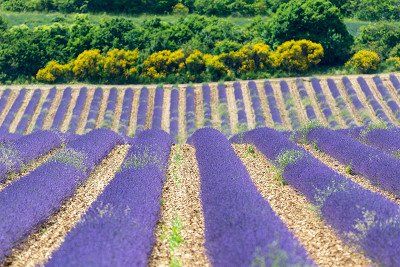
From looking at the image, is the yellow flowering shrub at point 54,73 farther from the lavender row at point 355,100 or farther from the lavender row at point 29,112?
the lavender row at point 355,100

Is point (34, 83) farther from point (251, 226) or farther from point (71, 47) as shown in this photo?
point (251, 226)

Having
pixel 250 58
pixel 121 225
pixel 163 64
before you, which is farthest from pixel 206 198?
pixel 250 58

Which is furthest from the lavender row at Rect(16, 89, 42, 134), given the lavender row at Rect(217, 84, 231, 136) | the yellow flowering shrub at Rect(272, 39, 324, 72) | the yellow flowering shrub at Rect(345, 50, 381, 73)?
the yellow flowering shrub at Rect(345, 50, 381, 73)

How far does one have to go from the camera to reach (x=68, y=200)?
1477 centimetres

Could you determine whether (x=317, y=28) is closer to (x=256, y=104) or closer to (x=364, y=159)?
(x=256, y=104)

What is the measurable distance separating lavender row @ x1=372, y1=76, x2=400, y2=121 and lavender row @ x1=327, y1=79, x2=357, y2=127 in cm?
205

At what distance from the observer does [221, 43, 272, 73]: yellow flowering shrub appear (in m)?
40.4

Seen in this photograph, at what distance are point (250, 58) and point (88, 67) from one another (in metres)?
9.34

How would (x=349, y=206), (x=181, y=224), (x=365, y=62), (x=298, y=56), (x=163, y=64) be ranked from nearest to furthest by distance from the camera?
1. (x=349, y=206)
2. (x=181, y=224)
3. (x=365, y=62)
4. (x=298, y=56)
5. (x=163, y=64)

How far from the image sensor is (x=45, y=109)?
3612cm

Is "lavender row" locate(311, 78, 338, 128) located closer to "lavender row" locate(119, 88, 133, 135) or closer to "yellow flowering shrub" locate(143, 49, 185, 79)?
"yellow flowering shrub" locate(143, 49, 185, 79)

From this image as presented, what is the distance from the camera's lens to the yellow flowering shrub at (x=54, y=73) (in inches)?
1597

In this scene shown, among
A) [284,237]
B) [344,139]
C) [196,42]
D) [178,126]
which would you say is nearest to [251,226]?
[284,237]

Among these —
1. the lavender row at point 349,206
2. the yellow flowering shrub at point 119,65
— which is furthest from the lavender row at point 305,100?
the lavender row at point 349,206
